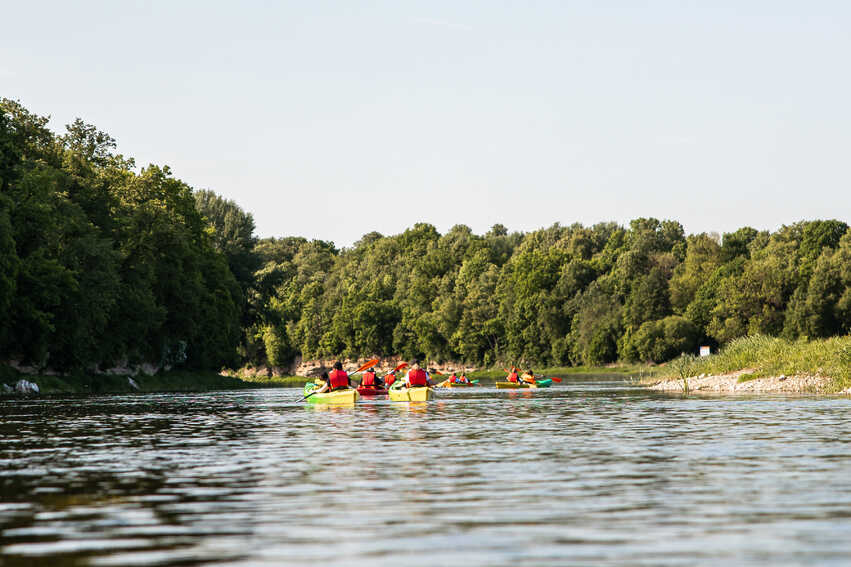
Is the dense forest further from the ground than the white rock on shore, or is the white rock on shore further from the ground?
the dense forest

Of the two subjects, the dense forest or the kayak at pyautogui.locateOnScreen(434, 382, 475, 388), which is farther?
the kayak at pyautogui.locateOnScreen(434, 382, 475, 388)

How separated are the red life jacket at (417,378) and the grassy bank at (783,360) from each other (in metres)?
17.0

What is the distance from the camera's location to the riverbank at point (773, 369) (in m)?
49.1

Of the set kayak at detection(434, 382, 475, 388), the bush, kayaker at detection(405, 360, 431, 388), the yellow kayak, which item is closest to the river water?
kayaker at detection(405, 360, 431, 388)

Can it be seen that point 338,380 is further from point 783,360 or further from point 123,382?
point 123,382

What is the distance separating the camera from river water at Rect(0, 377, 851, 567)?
10.8 metres

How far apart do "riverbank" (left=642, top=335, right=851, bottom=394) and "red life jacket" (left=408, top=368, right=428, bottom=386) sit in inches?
518

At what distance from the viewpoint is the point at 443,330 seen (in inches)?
6678

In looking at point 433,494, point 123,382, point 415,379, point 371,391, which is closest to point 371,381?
point 371,391

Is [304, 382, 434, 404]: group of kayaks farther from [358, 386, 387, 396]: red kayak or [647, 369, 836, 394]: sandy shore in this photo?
[647, 369, 836, 394]: sandy shore

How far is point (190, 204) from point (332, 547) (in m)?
81.9

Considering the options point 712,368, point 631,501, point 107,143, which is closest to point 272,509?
point 631,501

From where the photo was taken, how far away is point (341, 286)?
634 ft

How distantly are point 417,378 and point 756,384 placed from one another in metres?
16.8
